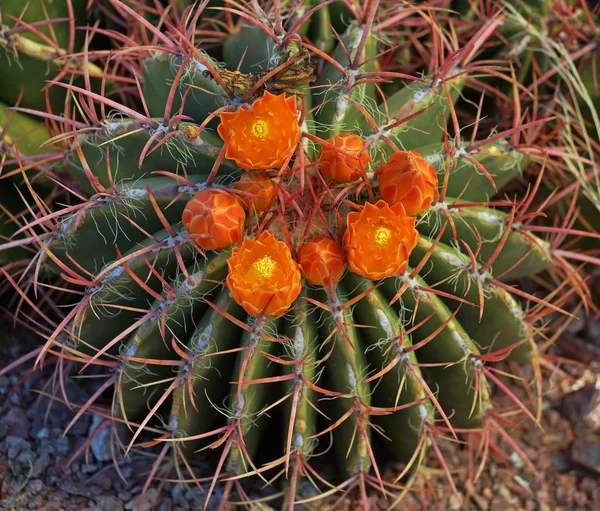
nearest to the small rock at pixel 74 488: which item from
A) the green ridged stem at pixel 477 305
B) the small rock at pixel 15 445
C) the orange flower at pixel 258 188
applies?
the small rock at pixel 15 445

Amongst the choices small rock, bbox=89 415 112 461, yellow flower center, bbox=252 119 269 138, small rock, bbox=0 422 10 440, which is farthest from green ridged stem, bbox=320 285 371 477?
small rock, bbox=0 422 10 440

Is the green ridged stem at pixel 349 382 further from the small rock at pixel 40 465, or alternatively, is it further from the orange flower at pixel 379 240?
the small rock at pixel 40 465

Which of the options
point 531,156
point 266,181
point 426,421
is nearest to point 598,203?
point 531,156

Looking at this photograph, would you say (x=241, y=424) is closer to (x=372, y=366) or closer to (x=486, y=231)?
(x=372, y=366)

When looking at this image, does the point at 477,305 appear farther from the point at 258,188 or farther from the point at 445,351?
the point at 258,188

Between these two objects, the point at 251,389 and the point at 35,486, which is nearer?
the point at 251,389

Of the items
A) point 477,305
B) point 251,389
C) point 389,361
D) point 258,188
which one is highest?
point 258,188

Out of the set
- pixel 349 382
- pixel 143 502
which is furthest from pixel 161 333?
pixel 143 502
